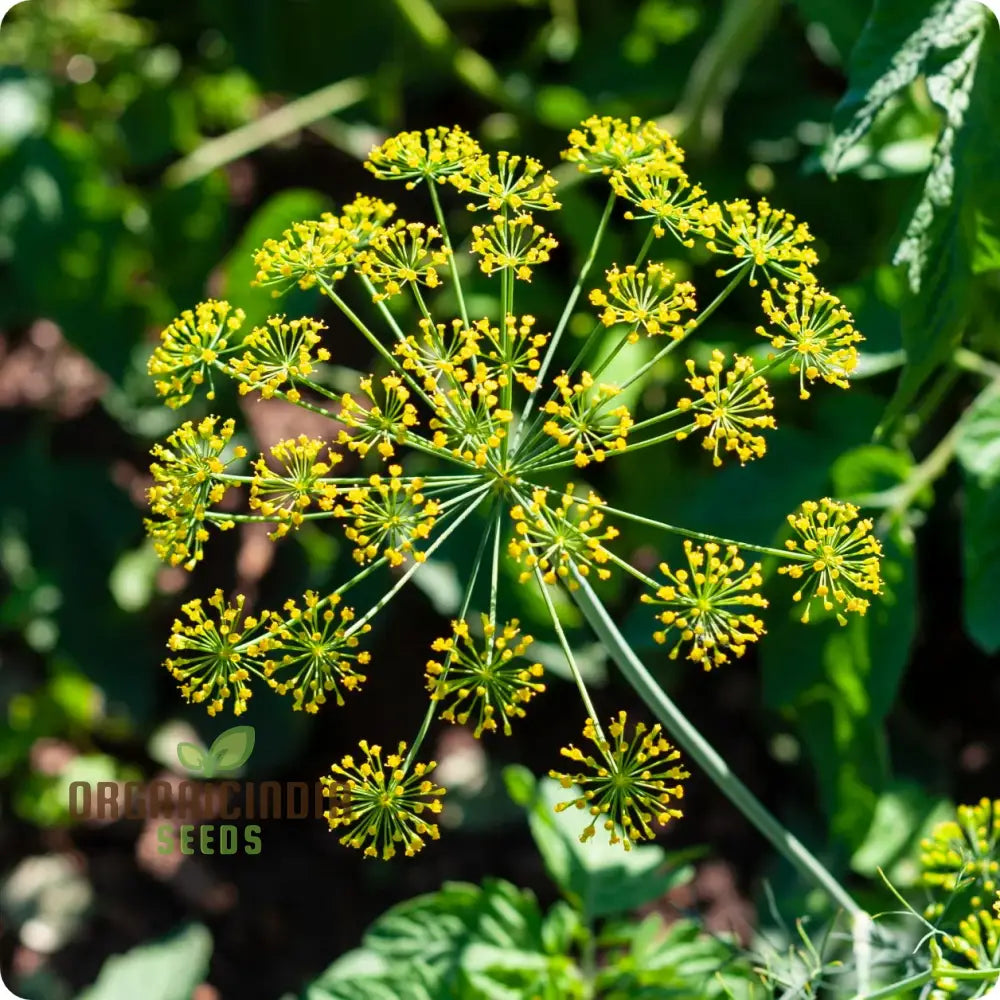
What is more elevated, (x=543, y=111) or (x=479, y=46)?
(x=479, y=46)

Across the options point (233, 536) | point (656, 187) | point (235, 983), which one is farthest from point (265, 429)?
point (656, 187)

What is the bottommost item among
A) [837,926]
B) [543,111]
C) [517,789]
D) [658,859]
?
[837,926]

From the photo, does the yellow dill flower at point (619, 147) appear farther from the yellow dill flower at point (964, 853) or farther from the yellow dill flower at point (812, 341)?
the yellow dill flower at point (964, 853)

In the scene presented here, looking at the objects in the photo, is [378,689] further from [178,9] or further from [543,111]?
[178,9]

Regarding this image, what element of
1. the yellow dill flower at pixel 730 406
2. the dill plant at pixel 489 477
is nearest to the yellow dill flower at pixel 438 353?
the dill plant at pixel 489 477

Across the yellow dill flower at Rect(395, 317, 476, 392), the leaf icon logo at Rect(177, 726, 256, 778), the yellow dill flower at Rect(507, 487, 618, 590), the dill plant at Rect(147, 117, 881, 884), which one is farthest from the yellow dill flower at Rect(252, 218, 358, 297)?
the leaf icon logo at Rect(177, 726, 256, 778)

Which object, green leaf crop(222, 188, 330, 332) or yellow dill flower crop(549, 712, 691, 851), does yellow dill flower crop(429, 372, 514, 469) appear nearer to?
yellow dill flower crop(549, 712, 691, 851)
